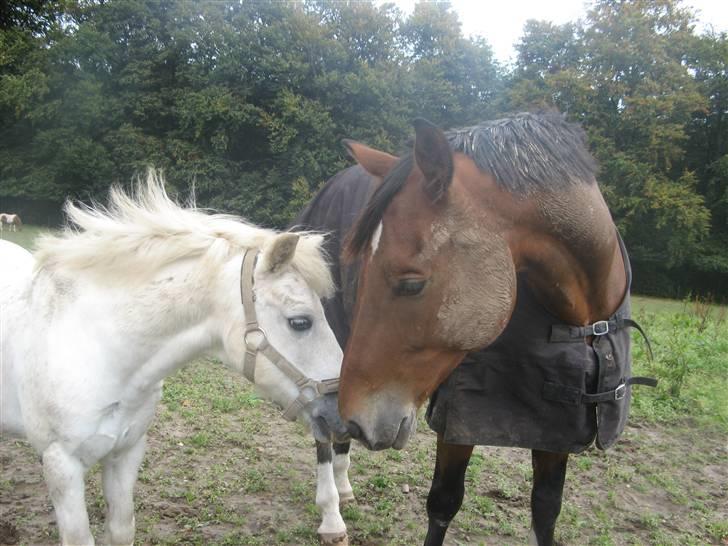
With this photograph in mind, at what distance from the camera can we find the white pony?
1.98 m

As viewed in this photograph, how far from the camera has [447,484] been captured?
244cm

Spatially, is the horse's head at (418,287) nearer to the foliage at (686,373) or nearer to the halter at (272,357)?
the halter at (272,357)

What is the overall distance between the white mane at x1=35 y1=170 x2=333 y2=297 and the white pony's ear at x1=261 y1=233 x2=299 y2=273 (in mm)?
67

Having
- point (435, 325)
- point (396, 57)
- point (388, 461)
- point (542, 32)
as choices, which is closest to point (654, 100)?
point (542, 32)

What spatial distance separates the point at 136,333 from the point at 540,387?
1.54m

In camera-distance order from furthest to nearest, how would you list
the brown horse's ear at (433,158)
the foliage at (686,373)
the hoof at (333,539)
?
the foliage at (686,373) → the hoof at (333,539) → the brown horse's ear at (433,158)

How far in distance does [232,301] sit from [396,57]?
81.6 ft

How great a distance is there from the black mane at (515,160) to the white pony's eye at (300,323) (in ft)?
1.17

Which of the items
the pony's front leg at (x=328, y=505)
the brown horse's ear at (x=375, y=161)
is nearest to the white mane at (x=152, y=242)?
the brown horse's ear at (x=375, y=161)

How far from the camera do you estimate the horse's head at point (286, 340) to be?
197 cm

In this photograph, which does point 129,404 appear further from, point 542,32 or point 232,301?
point 542,32

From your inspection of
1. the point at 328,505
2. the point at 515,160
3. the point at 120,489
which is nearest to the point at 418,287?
the point at 515,160

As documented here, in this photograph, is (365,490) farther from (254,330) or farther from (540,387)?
(254,330)

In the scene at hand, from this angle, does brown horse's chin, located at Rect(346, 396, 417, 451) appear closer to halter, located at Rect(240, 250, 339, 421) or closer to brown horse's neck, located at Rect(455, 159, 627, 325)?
halter, located at Rect(240, 250, 339, 421)
